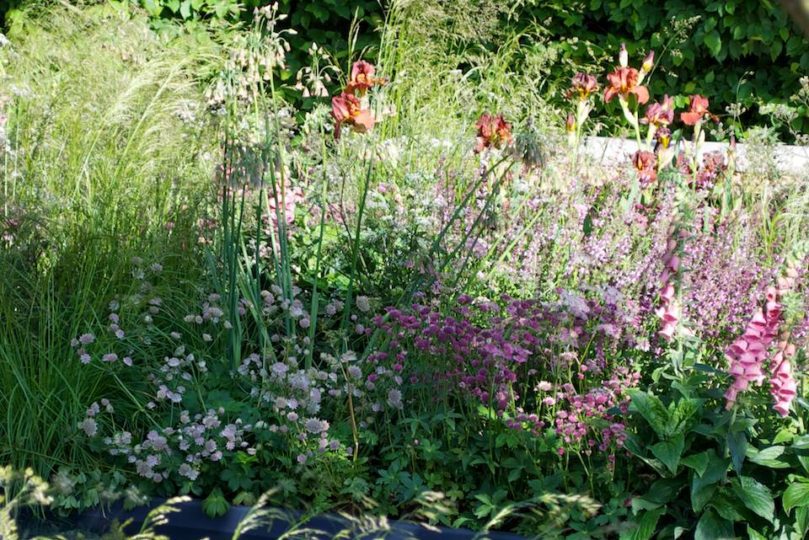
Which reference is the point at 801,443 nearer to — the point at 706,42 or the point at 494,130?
the point at 494,130

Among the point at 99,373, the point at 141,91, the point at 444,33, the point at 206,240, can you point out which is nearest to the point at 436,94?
the point at 444,33

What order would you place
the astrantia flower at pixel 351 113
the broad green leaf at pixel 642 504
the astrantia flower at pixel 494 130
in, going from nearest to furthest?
1. the broad green leaf at pixel 642 504
2. the astrantia flower at pixel 351 113
3. the astrantia flower at pixel 494 130

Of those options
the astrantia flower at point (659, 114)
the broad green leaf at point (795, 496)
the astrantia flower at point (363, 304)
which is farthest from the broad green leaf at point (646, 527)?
the astrantia flower at point (659, 114)

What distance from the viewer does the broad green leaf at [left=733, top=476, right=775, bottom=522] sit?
270cm

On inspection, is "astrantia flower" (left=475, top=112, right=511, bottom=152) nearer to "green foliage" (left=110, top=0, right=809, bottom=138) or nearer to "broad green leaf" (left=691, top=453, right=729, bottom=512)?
"broad green leaf" (left=691, top=453, right=729, bottom=512)

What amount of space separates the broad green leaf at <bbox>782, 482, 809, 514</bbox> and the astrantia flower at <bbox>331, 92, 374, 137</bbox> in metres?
1.94

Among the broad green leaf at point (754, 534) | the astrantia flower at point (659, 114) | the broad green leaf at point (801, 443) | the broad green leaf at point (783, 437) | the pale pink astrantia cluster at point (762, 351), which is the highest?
the astrantia flower at point (659, 114)

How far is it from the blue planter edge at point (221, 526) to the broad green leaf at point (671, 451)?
1.52ft

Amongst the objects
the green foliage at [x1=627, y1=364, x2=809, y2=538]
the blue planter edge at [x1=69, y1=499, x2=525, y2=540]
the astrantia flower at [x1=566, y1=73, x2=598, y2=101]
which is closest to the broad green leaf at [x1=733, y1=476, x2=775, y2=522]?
the green foliage at [x1=627, y1=364, x2=809, y2=538]

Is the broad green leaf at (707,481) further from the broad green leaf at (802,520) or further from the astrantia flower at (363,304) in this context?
the astrantia flower at (363,304)

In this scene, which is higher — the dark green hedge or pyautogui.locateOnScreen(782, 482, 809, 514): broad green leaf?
the dark green hedge

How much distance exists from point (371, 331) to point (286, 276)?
0.35m

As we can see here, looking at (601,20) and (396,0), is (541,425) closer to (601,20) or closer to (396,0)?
(396,0)

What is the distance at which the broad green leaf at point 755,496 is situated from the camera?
2697 mm
